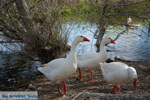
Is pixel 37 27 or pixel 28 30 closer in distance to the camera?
pixel 28 30

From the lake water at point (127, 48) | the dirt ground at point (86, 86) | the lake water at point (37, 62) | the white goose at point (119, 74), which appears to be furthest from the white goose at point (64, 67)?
the lake water at point (127, 48)

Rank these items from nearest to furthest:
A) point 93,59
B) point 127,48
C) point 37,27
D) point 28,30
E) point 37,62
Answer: point 93,59
point 28,30
point 37,27
point 37,62
point 127,48

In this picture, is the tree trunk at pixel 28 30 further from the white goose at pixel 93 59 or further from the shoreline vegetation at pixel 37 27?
the white goose at pixel 93 59

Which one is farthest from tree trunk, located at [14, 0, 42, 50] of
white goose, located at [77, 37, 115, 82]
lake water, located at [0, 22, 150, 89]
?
white goose, located at [77, 37, 115, 82]

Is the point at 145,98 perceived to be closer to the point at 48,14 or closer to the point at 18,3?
the point at 48,14

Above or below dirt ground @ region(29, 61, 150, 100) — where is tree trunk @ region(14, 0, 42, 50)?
above

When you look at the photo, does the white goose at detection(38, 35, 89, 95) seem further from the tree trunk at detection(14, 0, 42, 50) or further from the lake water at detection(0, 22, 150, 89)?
the lake water at detection(0, 22, 150, 89)

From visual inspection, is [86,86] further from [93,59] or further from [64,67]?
[64,67]

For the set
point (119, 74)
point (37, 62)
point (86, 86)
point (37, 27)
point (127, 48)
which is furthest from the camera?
point (127, 48)

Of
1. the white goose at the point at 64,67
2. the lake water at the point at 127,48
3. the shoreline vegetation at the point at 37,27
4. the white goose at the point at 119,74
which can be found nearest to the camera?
the white goose at the point at 119,74

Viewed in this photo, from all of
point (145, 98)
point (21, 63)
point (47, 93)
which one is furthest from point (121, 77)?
point (21, 63)

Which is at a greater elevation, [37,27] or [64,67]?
[37,27]

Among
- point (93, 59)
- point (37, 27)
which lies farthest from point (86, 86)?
point (37, 27)

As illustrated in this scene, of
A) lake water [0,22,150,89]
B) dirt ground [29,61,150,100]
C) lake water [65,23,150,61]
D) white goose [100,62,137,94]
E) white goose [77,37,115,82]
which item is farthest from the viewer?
lake water [65,23,150,61]
